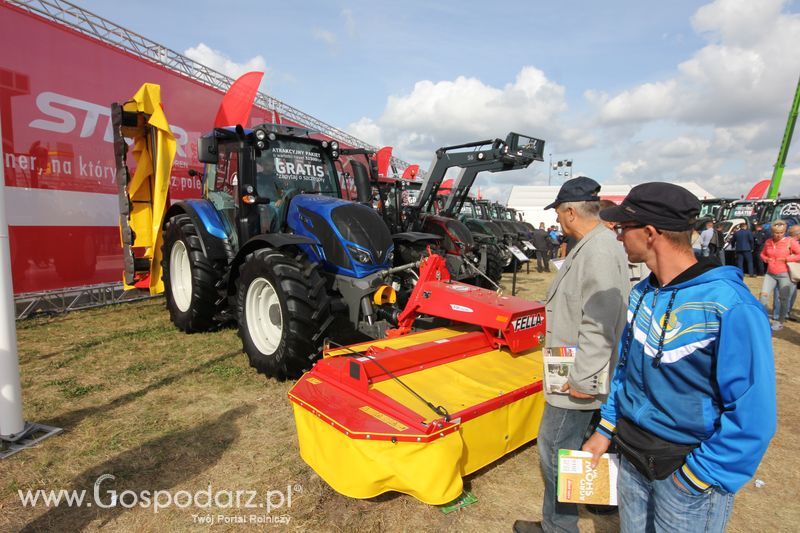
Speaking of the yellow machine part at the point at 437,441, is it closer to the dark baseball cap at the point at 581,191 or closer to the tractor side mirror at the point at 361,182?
the dark baseball cap at the point at 581,191

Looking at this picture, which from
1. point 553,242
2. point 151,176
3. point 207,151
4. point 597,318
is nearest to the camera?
point 597,318

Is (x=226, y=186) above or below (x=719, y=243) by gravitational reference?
above

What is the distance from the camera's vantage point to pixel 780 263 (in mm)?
6371

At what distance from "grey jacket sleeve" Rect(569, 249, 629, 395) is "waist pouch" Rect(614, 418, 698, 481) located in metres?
0.31

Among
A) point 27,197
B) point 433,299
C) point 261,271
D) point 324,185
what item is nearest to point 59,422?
point 261,271

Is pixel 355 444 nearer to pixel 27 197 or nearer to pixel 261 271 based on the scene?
pixel 261 271

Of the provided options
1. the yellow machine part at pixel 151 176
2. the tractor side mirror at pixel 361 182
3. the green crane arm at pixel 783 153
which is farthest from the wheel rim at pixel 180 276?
the green crane arm at pixel 783 153

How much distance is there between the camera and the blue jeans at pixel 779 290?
254 inches

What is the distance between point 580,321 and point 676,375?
2.06ft

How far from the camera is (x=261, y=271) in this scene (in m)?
4.09

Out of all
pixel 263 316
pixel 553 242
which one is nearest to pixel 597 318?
pixel 263 316

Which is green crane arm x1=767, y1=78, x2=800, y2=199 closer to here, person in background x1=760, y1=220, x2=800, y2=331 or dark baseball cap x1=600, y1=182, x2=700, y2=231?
person in background x1=760, y1=220, x2=800, y2=331

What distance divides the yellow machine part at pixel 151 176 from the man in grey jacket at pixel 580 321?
4.69 metres

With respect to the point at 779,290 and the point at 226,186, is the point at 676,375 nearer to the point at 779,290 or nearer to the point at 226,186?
the point at 226,186
